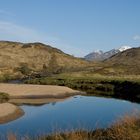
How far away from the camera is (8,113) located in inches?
1752

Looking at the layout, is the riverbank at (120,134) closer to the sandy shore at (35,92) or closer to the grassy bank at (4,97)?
the grassy bank at (4,97)

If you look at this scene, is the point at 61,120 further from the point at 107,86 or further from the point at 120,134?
the point at 107,86

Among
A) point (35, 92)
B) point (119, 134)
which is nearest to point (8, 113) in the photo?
point (35, 92)

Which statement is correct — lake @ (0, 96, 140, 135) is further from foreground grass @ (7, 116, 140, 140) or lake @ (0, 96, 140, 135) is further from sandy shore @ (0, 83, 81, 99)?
sandy shore @ (0, 83, 81, 99)

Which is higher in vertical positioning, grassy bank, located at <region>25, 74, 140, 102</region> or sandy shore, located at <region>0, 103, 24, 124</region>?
grassy bank, located at <region>25, 74, 140, 102</region>

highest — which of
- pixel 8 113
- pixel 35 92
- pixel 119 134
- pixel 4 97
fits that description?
pixel 119 134

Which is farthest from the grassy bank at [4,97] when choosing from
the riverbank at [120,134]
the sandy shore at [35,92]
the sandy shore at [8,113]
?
the riverbank at [120,134]

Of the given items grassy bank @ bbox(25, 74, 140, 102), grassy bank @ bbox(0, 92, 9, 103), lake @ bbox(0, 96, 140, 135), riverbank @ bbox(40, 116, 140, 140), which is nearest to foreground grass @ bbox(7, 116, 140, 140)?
riverbank @ bbox(40, 116, 140, 140)

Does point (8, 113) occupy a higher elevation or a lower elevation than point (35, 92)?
lower

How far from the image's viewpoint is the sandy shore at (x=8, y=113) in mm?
41263

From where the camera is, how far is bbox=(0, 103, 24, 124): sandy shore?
41.3 m

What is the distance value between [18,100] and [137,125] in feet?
157

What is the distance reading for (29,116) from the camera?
145ft

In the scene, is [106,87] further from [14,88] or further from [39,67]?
[39,67]
